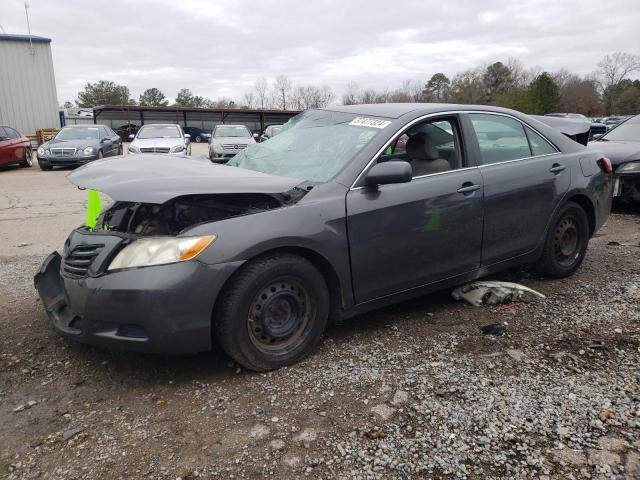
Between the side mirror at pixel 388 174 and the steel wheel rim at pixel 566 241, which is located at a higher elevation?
the side mirror at pixel 388 174

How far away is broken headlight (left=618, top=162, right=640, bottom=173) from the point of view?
738 cm

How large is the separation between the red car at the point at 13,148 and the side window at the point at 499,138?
16.2 meters

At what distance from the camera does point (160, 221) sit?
10.1ft

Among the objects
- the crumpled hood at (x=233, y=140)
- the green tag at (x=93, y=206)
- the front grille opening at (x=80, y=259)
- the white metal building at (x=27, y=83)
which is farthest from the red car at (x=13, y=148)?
the front grille opening at (x=80, y=259)

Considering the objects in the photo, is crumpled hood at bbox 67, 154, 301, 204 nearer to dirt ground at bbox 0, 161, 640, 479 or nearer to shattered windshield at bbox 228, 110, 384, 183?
shattered windshield at bbox 228, 110, 384, 183

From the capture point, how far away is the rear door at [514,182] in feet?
12.7

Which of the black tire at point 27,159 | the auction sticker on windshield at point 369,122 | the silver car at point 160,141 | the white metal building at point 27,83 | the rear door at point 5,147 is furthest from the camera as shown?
the white metal building at point 27,83

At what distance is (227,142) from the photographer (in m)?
17.7

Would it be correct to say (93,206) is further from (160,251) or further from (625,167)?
(625,167)

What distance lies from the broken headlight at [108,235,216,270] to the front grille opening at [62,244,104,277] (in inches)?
7.5

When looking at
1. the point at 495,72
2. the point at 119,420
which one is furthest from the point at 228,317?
the point at 495,72

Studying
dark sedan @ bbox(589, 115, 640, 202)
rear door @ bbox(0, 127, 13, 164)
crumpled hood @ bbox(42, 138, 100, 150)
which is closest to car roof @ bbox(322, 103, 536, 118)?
dark sedan @ bbox(589, 115, 640, 202)

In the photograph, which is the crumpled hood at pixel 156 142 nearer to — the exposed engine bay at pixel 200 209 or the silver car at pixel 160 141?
the silver car at pixel 160 141

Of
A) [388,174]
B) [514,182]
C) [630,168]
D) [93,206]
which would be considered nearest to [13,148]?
[93,206]
